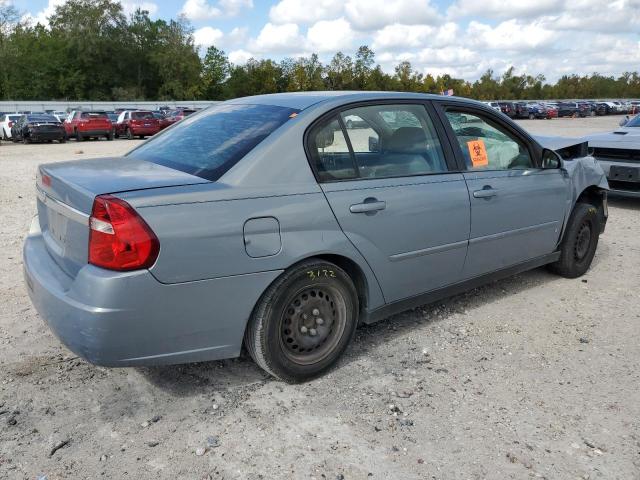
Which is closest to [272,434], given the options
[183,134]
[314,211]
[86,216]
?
[314,211]

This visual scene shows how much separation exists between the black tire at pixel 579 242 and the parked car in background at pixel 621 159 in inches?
135

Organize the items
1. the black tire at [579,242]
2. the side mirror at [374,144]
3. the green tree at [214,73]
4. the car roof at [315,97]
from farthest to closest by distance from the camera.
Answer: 1. the green tree at [214,73]
2. the black tire at [579,242]
3. the side mirror at [374,144]
4. the car roof at [315,97]

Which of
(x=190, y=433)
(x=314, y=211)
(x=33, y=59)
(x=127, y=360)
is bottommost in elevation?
(x=190, y=433)

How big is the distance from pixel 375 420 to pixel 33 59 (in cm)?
7909

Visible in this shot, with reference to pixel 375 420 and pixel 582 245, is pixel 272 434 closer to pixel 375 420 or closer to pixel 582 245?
pixel 375 420

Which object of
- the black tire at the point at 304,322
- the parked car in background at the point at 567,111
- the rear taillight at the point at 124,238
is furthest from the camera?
the parked car in background at the point at 567,111

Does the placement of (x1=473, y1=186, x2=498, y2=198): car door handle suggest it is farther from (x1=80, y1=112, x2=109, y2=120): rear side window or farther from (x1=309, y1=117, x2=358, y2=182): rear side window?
(x1=80, y1=112, x2=109, y2=120): rear side window

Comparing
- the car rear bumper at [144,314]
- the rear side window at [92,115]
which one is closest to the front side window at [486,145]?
the car rear bumper at [144,314]

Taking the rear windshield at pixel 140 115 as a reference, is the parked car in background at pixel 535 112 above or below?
above

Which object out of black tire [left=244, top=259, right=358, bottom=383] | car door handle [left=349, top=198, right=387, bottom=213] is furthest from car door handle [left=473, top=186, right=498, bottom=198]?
black tire [left=244, top=259, right=358, bottom=383]

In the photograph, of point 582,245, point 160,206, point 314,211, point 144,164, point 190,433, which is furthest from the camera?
point 582,245

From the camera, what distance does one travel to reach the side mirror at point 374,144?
3.67m

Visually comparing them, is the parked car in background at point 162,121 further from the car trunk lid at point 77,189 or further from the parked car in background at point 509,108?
the parked car in background at point 509,108

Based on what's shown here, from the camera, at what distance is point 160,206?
2.63m
